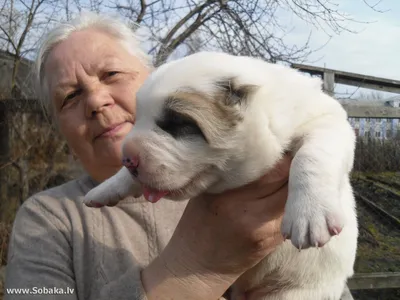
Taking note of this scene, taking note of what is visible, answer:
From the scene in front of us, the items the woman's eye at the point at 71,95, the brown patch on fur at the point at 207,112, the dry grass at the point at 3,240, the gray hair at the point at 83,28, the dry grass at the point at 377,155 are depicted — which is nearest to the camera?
the brown patch on fur at the point at 207,112

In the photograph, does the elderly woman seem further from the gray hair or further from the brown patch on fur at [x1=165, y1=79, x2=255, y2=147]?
the brown patch on fur at [x1=165, y1=79, x2=255, y2=147]

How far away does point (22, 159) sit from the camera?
19.9ft

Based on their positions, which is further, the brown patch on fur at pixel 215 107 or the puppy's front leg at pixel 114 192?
the puppy's front leg at pixel 114 192

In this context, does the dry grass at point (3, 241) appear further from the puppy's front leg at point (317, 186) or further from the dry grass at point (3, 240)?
the puppy's front leg at point (317, 186)

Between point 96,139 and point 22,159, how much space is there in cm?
461

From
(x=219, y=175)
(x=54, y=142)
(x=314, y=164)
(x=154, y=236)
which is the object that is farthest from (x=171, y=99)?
(x=54, y=142)

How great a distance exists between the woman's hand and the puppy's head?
128 mm

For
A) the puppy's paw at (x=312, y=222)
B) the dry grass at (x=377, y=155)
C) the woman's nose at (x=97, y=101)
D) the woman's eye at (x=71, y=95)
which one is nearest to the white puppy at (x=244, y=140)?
the puppy's paw at (x=312, y=222)

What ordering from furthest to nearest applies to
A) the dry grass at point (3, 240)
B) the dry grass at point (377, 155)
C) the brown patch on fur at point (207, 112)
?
1. the dry grass at point (3, 240)
2. the dry grass at point (377, 155)
3. the brown patch on fur at point (207, 112)

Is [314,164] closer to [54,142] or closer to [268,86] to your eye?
[268,86]

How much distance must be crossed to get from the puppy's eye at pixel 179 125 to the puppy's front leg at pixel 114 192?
1.56 feet

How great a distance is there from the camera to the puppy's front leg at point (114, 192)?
1738mm

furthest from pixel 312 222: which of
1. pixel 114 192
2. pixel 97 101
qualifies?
pixel 97 101

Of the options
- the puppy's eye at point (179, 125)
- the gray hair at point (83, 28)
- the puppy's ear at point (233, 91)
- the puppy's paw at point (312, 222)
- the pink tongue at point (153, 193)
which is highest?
the gray hair at point (83, 28)
